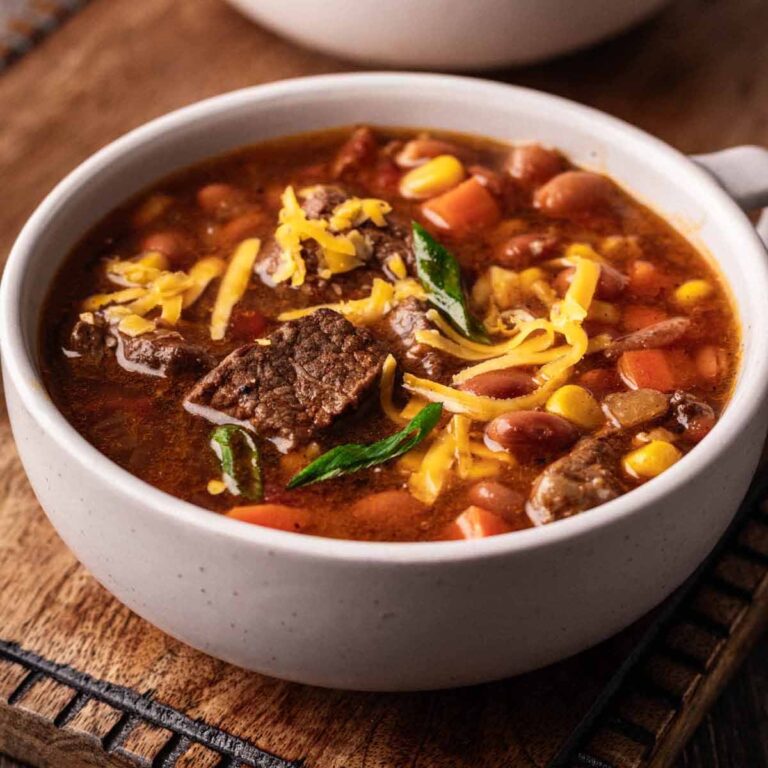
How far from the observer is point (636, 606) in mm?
2621

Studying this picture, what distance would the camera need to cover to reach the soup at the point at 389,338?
8.84 feet

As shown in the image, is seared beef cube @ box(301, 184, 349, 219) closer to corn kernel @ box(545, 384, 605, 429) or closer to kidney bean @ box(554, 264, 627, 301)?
kidney bean @ box(554, 264, 627, 301)

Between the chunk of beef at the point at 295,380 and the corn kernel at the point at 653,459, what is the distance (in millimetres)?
596

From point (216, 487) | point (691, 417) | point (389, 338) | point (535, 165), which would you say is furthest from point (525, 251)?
point (216, 487)

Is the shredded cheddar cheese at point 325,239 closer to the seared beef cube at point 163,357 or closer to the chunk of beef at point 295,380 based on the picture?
the chunk of beef at point 295,380

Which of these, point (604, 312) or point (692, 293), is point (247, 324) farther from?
point (692, 293)

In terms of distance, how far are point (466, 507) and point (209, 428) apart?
586mm

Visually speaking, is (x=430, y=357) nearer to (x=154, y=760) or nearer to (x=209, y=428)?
(x=209, y=428)

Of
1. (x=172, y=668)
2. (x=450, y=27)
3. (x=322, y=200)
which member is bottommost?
(x=172, y=668)

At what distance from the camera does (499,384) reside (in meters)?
2.87

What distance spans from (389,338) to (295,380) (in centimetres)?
28

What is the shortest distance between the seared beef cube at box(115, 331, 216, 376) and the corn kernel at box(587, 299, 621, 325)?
3.00 feet

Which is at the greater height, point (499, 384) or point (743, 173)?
point (743, 173)

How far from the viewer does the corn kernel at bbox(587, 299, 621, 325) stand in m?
3.15
